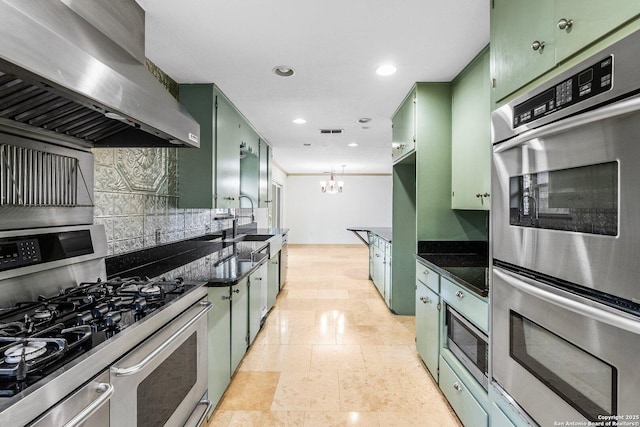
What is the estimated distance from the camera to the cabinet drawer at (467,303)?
1.57 metres

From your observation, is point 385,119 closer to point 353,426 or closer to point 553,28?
point 553,28

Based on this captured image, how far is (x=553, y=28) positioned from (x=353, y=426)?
7.05 feet

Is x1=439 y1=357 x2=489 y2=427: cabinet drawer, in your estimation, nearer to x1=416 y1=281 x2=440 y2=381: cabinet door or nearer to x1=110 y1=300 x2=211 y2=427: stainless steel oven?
x1=416 y1=281 x2=440 y2=381: cabinet door

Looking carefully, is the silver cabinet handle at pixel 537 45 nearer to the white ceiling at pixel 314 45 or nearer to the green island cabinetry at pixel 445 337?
the white ceiling at pixel 314 45

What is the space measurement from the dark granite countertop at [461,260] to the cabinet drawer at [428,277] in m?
0.05

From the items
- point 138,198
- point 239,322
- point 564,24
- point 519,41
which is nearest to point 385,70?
point 519,41

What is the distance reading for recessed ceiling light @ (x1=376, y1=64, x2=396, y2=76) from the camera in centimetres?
242

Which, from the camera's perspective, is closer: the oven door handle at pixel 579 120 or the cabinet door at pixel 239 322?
the oven door handle at pixel 579 120

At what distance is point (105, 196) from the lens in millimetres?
1887

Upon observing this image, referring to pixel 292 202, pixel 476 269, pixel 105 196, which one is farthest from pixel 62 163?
pixel 292 202

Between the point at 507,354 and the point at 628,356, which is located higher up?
the point at 628,356

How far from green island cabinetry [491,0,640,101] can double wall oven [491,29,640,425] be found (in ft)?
0.29

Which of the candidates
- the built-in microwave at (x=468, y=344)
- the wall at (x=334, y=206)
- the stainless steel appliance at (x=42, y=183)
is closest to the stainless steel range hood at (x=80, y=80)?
the stainless steel appliance at (x=42, y=183)

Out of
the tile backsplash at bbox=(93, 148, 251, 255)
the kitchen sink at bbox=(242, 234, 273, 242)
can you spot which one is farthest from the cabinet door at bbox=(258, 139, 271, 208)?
the tile backsplash at bbox=(93, 148, 251, 255)
